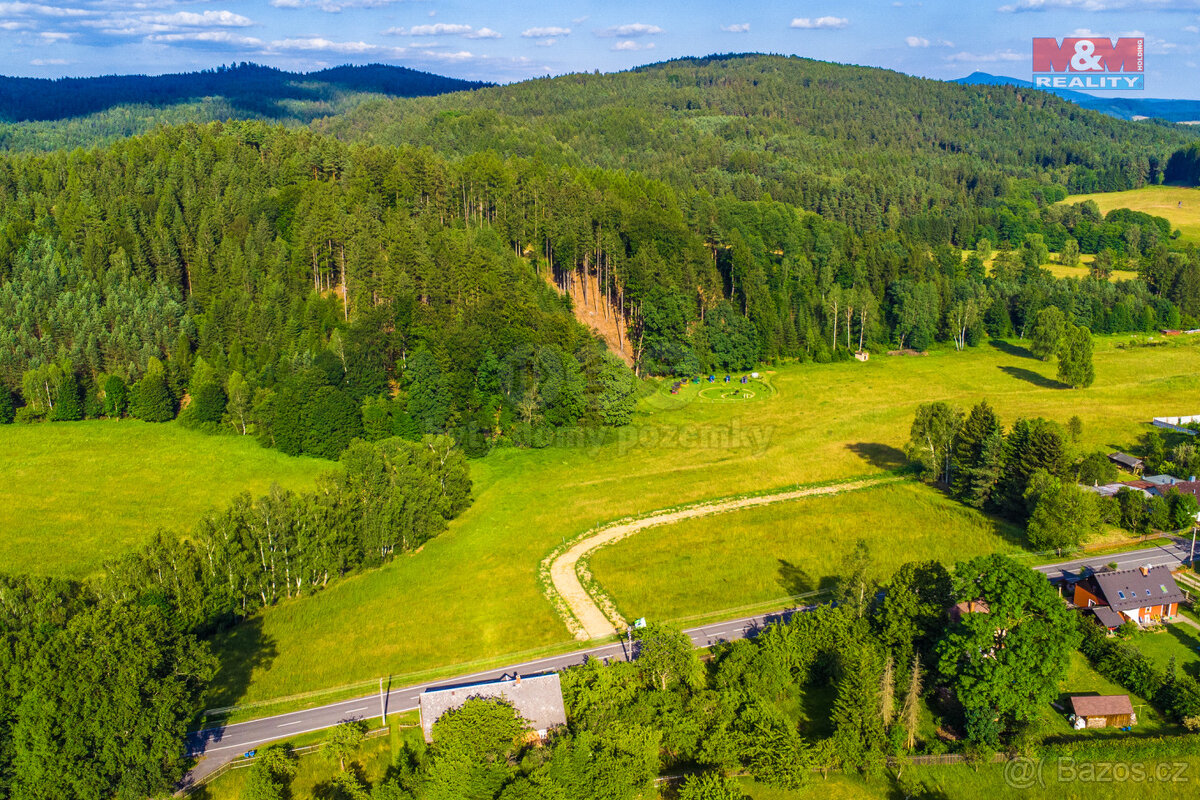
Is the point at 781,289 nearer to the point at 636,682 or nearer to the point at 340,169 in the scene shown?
the point at 340,169

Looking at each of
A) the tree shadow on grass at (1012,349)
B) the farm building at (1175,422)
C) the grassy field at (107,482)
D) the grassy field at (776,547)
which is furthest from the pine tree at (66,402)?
the tree shadow on grass at (1012,349)

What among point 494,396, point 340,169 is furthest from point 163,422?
point 340,169

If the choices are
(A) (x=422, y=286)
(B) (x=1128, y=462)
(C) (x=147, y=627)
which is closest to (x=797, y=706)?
(C) (x=147, y=627)

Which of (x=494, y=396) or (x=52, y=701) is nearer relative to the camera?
(x=52, y=701)

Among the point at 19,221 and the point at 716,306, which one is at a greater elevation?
the point at 19,221

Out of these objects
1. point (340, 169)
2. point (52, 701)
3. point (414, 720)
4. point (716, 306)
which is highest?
point (340, 169)

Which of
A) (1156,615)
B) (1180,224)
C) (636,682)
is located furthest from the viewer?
(1180,224)

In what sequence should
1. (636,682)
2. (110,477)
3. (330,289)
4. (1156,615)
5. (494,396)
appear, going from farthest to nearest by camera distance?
(330,289)
(494,396)
(110,477)
(1156,615)
(636,682)
